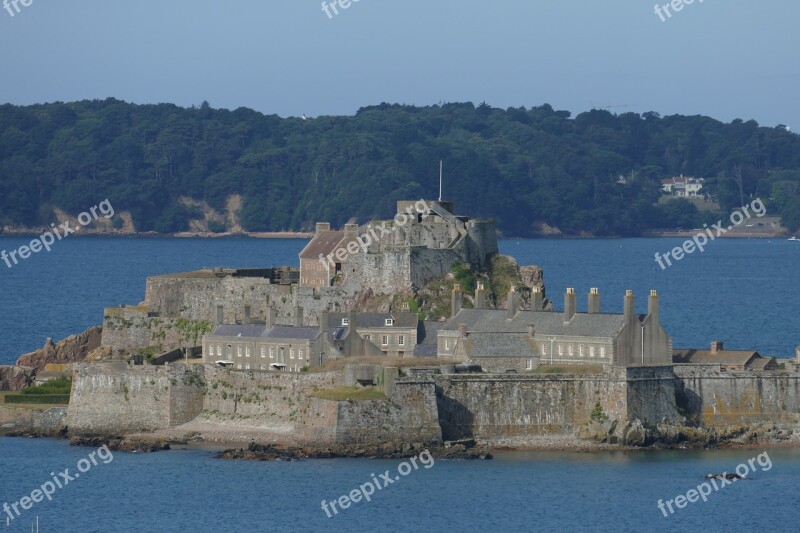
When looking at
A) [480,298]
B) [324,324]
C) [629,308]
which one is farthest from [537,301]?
[324,324]

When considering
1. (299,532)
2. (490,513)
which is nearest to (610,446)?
(490,513)

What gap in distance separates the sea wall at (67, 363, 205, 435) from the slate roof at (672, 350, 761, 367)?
60.4 ft

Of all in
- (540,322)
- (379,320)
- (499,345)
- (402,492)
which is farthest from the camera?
(379,320)

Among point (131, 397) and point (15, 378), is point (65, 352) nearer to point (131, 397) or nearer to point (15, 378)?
point (15, 378)

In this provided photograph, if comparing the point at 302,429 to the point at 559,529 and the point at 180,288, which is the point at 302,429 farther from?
the point at 180,288

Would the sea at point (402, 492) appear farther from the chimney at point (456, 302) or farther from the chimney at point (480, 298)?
the chimney at point (480, 298)

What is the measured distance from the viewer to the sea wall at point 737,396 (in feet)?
257

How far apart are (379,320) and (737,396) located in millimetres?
14174

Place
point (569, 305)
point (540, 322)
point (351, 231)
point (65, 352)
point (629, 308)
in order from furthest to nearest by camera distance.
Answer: point (351, 231), point (65, 352), point (540, 322), point (569, 305), point (629, 308)

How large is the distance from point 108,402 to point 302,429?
939 cm

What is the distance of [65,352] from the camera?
9344 cm

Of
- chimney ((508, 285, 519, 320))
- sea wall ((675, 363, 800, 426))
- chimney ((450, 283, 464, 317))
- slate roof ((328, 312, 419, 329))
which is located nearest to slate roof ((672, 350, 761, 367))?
sea wall ((675, 363, 800, 426))

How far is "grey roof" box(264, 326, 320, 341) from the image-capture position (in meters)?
81.3

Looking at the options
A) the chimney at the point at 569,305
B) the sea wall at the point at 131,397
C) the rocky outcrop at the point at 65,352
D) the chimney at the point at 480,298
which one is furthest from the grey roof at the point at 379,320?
the rocky outcrop at the point at 65,352
